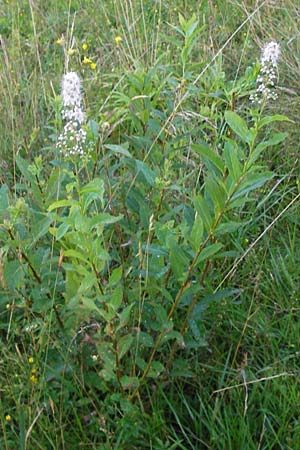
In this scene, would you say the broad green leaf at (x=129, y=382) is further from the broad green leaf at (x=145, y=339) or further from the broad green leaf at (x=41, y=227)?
the broad green leaf at (x=41, y=227)

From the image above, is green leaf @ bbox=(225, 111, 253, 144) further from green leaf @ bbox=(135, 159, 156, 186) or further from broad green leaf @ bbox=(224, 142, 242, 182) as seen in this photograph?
green leaf @ bbox=(135, 159, 156, 186)

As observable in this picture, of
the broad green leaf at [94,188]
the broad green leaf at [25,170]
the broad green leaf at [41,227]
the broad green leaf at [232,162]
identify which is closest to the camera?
the broad green leaf at [94,188]

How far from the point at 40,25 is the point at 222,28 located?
1083mm

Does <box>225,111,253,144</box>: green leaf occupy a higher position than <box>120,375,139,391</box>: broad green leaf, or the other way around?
<box>225,111,253,144</box>: green leaf

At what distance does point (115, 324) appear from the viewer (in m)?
1.89

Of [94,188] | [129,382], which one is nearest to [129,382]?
[129,382]

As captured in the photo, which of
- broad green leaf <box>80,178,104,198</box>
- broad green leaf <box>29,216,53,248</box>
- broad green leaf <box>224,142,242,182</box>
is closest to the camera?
broad green leaf <box>80,178,104,198</box>

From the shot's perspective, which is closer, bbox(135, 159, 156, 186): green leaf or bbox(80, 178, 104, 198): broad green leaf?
bbox(80, 178, 104, 198): broad green leaf

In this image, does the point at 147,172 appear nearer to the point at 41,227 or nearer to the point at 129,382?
the point at 41,227

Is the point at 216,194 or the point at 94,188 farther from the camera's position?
the point at 216,194

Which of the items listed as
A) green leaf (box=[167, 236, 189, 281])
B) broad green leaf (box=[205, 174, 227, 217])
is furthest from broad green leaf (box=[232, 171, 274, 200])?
green leaf (box=[167, 236, 189, 281])

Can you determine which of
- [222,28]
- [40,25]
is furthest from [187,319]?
[40,25]

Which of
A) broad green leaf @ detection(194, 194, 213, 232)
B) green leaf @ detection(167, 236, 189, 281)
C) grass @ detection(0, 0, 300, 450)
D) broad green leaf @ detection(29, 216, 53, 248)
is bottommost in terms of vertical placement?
grass @ detection(0, 0, 300, 450)

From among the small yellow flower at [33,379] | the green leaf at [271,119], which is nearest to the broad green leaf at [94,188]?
the green leaf at [271,119]
